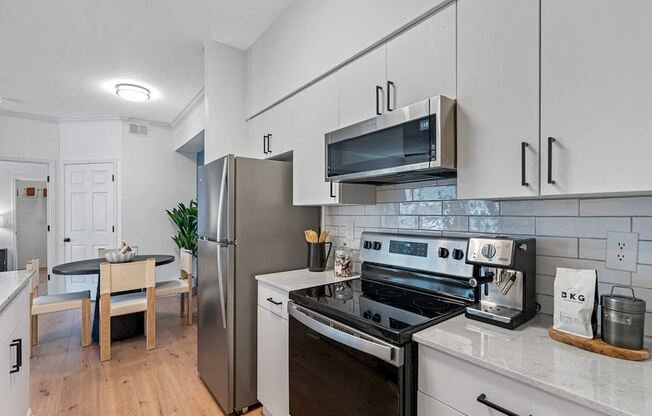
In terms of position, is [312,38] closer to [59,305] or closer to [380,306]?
[380,306]

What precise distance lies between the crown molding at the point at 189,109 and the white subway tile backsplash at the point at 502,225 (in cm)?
357

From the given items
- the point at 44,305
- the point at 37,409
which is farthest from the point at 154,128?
the point at 37,409

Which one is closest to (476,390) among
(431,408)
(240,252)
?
(431,408)

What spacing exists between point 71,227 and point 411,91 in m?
5.68

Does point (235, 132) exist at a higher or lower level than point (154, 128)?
lower

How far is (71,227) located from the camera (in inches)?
199

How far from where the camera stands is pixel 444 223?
5.54ft

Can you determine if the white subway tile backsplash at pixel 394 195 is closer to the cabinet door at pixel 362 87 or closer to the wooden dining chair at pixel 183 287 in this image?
the cabinet door at pixel 362 87

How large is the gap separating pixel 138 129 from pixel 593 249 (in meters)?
5.83

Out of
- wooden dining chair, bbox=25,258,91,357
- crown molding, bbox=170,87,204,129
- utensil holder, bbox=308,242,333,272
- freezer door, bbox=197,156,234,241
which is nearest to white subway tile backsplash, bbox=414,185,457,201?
utensil holder, bbox=308,242,333,272

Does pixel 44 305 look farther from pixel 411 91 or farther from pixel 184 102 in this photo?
pixel 411 91

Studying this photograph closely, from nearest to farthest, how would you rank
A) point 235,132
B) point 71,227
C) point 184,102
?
point 235,132 → point 184,102 → point 71,227

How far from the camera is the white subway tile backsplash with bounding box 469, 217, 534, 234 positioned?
1372 mm

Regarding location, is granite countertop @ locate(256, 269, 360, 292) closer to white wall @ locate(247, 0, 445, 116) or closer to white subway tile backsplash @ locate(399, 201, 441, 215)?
white subway tile backsplash @ locate(399, 201, 441, 215)
